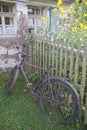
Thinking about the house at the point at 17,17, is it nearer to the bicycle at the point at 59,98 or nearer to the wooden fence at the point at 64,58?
the wooden fence at the point at 64,58

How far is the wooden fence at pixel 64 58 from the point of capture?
7.40 ft

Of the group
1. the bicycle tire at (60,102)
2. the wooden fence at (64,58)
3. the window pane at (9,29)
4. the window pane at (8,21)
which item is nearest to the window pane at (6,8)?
the window pane at (8,21)

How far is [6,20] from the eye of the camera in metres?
4.38

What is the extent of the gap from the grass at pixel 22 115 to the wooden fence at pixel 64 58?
0.65 m

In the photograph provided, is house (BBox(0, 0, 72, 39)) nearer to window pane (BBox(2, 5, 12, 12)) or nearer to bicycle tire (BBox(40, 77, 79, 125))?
window pane (BBox(2, 5, 12, 12))

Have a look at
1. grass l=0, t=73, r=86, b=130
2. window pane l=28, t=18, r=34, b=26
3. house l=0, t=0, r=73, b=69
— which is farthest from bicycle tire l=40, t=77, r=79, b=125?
window pane l=28, t=18, r=34, b=26

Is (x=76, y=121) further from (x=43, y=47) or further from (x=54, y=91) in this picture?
(x=43, y=47)

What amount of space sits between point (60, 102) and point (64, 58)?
0.79 m

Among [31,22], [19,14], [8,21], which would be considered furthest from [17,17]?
[31,22]

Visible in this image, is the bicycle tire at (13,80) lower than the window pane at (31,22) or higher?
lower

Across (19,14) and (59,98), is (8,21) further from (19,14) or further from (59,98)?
(59,98)

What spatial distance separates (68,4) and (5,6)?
223 cm

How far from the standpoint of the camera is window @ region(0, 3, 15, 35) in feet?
13.9

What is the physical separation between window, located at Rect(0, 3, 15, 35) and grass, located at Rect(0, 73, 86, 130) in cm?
190
